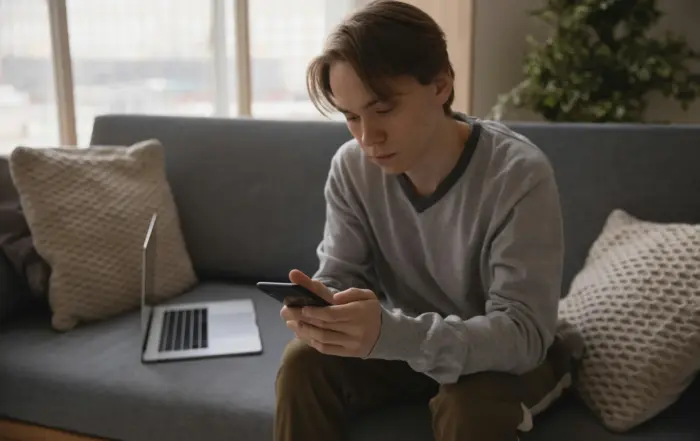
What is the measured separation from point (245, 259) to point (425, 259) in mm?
711

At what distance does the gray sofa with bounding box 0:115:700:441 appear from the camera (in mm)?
1343

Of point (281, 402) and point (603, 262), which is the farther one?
point (603, 262)

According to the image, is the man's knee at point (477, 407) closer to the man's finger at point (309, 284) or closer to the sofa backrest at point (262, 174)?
the man's finger at point (309, 284)

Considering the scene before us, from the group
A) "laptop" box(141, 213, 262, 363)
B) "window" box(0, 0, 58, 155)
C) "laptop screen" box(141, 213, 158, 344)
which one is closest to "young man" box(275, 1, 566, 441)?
"laptop" box(141, 213, 262, 363)

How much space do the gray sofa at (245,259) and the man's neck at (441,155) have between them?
393 millimetres

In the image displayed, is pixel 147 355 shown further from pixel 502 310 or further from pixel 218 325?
pixel 502 310

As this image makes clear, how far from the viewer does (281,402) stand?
1.20m

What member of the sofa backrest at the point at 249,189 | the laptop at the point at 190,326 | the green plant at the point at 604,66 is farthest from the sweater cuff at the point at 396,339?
the green plant at the point at 604,66

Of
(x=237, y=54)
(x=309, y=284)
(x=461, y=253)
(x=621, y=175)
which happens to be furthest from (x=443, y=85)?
(x=237, y=54)

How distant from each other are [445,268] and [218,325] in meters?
0.59

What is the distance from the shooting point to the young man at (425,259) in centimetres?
110

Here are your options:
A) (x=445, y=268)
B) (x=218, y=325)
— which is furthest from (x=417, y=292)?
(x=218, y=325)

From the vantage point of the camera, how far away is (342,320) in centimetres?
107

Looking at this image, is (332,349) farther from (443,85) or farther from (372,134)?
(443,85)
